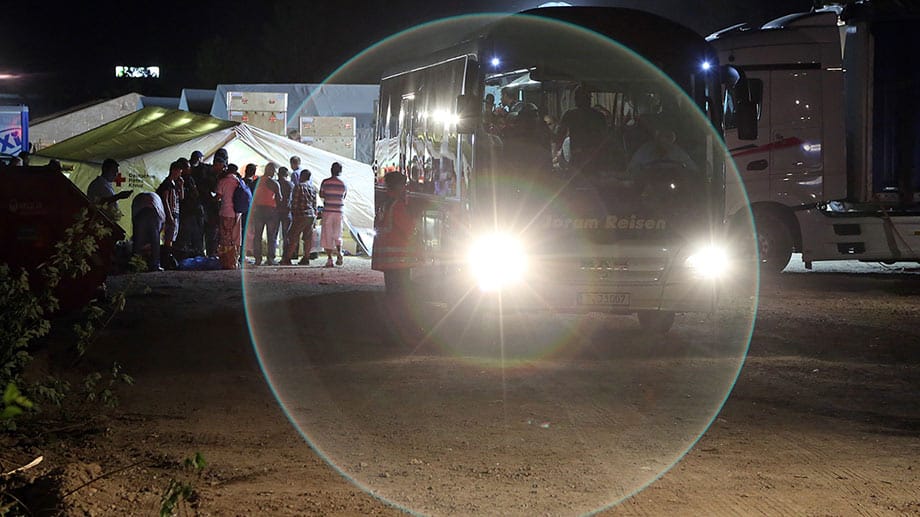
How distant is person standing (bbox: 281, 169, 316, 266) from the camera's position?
20.7 m

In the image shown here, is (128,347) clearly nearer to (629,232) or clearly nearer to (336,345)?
(336,345)

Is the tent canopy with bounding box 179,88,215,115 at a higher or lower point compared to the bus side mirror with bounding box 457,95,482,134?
higher

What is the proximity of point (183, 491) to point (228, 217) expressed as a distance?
50.1 feet

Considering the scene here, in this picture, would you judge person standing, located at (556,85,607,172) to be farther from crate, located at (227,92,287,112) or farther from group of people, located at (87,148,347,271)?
crate, located at (227,92,287,112)

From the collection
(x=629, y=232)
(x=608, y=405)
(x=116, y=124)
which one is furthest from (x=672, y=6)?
(x=608, y=405)

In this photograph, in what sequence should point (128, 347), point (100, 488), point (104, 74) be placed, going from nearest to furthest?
Answer: point (100, 488)
point (128, 347)
point (104, 74)

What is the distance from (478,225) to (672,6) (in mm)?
36653

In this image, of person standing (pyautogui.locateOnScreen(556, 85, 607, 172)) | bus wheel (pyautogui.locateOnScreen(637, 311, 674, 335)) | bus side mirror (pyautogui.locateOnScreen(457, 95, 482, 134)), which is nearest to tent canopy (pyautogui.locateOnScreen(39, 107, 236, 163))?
bus side mirror (pyautogui.locateOnScreen(457, 95, 482, 134))

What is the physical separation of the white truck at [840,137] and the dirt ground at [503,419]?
4475mm

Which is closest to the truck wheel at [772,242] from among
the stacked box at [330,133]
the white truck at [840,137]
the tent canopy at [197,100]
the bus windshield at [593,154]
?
the white truck at [840,137]

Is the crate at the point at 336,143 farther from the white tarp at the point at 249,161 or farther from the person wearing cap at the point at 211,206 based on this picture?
the person wearing cap at the point at 211,206

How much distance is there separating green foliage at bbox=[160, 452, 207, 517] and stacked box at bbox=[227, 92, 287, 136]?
67.7 feet

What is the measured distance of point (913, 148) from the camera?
17344mm

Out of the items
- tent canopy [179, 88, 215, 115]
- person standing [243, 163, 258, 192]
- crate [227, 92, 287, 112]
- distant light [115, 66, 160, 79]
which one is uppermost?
distant light [115, 66, 160, 79]
